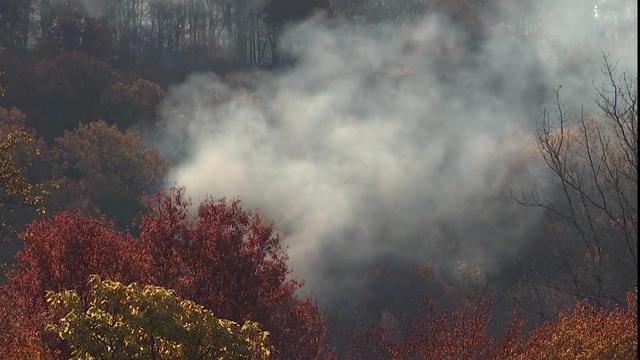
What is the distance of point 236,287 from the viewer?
1730 centimetres

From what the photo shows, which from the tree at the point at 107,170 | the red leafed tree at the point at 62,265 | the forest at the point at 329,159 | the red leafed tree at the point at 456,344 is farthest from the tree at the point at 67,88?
the red leafed tree at the point at 62,265

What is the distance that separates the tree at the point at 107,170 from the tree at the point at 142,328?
31.7 m

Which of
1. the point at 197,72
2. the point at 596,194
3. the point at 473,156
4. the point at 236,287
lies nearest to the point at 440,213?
the point at 473,156

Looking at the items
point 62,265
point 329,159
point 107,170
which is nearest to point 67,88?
point 107,170

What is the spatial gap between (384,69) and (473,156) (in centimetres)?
1345

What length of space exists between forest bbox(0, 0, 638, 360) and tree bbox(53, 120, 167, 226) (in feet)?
0.46

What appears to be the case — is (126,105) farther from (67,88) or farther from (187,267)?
(187,267)

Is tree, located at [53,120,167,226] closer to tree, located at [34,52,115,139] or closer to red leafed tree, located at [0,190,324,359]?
tree, located at [34,52,115,139]

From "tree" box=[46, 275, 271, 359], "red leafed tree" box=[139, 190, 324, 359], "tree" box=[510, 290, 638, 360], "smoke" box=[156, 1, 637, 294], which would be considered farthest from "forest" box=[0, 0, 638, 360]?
"tree" box=[46, 275, 271, 359]

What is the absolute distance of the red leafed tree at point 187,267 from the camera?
1700cm

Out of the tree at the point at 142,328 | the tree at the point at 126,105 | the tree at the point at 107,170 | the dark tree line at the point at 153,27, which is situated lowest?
the tree at the point at 142,328

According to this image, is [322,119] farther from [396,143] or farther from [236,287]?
[236,287]

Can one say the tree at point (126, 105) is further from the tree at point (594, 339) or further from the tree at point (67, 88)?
the tree at point (594, 339)

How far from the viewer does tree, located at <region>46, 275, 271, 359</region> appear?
25.9 ft
